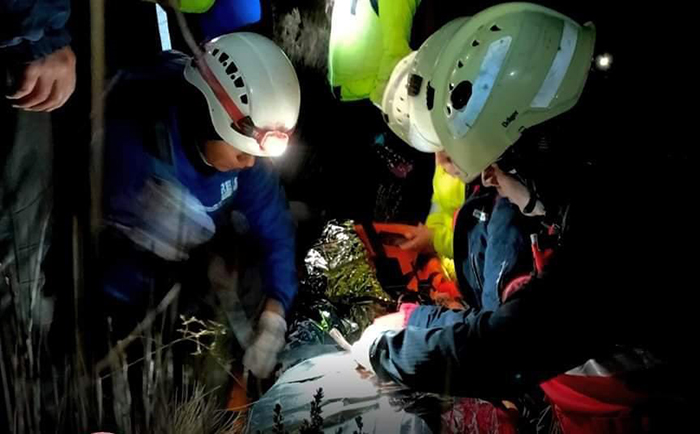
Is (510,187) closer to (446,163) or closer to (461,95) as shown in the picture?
(461,95)

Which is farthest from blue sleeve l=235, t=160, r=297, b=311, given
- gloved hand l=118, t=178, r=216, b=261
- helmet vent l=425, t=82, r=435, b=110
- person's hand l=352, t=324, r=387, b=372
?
helmet vent l=425, t=82, r=435, b=110

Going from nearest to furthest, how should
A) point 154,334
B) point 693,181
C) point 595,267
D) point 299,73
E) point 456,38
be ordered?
point 595,267
point 693,181
point 456,38
point 154,334
point 299,73

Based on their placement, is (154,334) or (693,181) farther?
(154,334)

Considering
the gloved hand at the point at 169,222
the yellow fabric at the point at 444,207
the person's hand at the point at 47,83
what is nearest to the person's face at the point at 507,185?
the yellow fabric at the point at 444,207

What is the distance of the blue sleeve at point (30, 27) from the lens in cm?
190

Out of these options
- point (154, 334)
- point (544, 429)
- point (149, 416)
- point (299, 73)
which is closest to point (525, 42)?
point (299, 73)

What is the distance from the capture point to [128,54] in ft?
7.39

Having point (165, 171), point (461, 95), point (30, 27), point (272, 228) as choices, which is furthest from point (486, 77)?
point (30, 27)

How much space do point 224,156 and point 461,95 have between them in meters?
0.84

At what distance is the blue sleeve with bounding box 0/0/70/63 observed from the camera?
1902 millimetres

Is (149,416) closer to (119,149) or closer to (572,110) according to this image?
(119,149)

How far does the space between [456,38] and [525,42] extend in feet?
0.76

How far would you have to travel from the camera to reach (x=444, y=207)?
9.10ft

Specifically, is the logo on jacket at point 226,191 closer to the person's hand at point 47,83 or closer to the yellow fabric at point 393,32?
the person's hand at point 47,83
